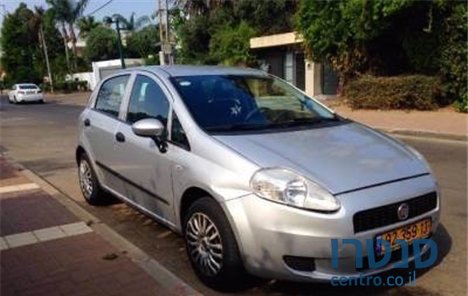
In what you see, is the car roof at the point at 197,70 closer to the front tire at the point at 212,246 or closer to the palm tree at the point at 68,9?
the front tire at the point at 212,246

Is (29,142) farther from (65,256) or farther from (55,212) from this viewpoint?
(65,256)

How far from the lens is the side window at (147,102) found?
5.00m

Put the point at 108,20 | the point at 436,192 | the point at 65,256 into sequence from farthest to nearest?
the point at 108,20, the point at 65,256, the point at 436,192

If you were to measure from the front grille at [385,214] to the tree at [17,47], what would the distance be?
232 feet

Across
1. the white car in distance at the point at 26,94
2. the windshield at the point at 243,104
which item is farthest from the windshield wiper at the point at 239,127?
the white car in distance at the point at 26,94

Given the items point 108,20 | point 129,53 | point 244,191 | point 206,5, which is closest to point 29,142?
point 244,191

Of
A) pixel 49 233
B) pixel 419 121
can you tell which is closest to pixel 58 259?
pixel 49 233

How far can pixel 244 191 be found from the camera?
3826mm

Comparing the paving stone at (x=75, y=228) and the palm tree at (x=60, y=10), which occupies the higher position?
the palm tree at (x=60, y=10)

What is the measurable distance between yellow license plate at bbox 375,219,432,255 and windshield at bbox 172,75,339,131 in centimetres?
129

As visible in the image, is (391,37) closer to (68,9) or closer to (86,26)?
(68,9)

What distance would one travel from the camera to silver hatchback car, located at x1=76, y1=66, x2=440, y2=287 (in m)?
3.68

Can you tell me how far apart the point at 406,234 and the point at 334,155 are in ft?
2.31

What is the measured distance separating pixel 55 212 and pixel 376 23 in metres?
13.4
